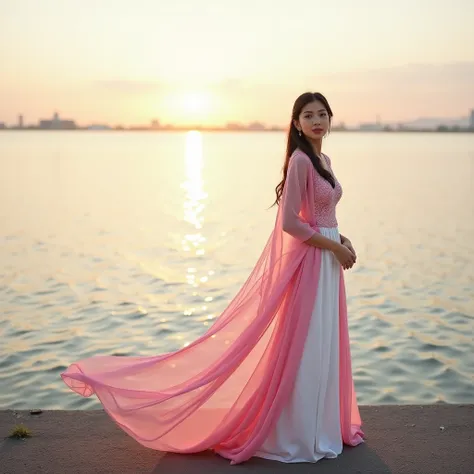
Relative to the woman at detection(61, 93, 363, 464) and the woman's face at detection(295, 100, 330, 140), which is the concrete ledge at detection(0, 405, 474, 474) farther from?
the woman's face at detection(295, 100, 330, 140)

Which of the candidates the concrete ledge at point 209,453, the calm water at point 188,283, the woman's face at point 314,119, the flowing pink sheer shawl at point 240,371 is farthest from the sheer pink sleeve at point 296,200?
the calm water at point 188,283

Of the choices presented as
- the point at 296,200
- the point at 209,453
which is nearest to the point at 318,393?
the point at 209,453

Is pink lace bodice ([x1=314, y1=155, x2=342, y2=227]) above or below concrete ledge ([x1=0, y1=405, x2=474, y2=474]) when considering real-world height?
above

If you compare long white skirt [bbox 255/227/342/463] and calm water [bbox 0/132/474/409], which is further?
calm water [bbox 0/132/474/409]

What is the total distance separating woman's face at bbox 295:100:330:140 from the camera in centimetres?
442

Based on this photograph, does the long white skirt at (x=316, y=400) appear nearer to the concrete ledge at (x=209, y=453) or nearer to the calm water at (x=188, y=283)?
the concrete ledge at (x=209, y=453)

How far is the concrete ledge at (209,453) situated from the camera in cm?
422

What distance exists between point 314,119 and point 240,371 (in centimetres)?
159

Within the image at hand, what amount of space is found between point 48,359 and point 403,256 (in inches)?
305

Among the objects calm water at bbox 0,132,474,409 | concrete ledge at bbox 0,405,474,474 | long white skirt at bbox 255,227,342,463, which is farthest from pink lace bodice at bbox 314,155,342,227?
calm water at bbox 0,132,474,409

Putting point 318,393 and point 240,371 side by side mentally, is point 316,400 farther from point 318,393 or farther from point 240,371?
point 240,371

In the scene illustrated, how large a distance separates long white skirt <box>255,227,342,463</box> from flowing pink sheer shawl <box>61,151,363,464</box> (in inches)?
2.5

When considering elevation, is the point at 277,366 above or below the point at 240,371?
above

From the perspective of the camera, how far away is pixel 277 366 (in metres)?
4.33
